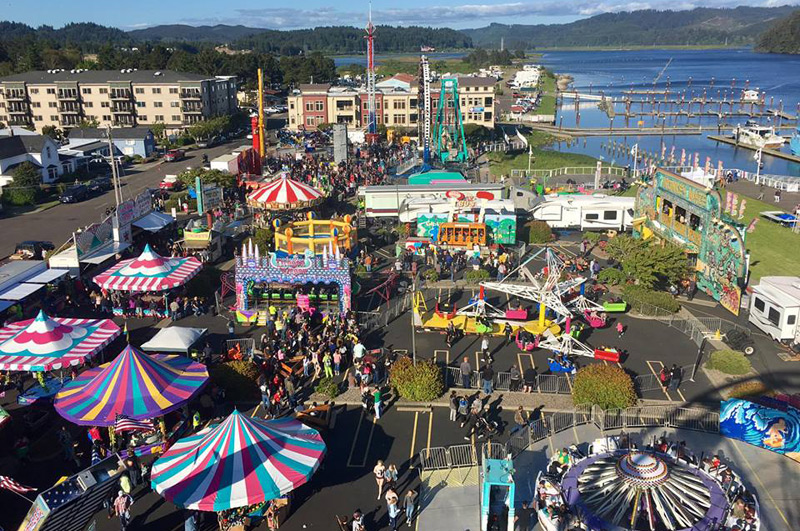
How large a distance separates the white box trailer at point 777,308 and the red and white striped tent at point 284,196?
86.9 ft

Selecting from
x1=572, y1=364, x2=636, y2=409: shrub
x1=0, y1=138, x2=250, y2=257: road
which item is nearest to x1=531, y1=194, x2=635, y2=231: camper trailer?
x1=572, y1=364, x2=636, y2=409: shrub

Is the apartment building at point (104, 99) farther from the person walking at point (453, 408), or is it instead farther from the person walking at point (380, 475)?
the person walking at point (380, 475)

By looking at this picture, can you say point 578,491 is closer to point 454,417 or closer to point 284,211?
point 454,417

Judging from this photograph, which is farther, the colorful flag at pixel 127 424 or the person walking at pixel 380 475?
the colorful flag at pixel 127 424

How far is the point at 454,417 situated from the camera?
865 inches

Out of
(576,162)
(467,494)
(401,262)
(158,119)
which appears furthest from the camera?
(158,119)

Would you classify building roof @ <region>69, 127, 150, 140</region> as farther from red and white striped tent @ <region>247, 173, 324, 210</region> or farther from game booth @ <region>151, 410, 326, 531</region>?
game booth @ <region>151, 410, 326, 531</region>

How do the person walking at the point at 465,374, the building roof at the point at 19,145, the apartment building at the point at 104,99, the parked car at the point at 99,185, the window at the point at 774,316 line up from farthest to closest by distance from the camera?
the apartment building at the point at 104,99
the building roof at the point at 19,145
the parked car at the point at 99,185
the window at the point at 774,316
the person walking at the point at 465,374

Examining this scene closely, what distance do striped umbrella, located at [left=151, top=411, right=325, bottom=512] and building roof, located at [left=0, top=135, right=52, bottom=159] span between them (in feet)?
175

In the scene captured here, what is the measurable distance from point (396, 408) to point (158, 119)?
82141 millimetres

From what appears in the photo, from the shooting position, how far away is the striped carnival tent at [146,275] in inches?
1196

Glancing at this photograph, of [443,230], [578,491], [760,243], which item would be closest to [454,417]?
[578,491]

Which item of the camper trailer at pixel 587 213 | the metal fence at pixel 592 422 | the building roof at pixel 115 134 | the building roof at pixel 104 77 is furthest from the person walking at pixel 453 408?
the building roof at pixel 104 77

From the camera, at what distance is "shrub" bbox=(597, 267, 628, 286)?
33.4m
